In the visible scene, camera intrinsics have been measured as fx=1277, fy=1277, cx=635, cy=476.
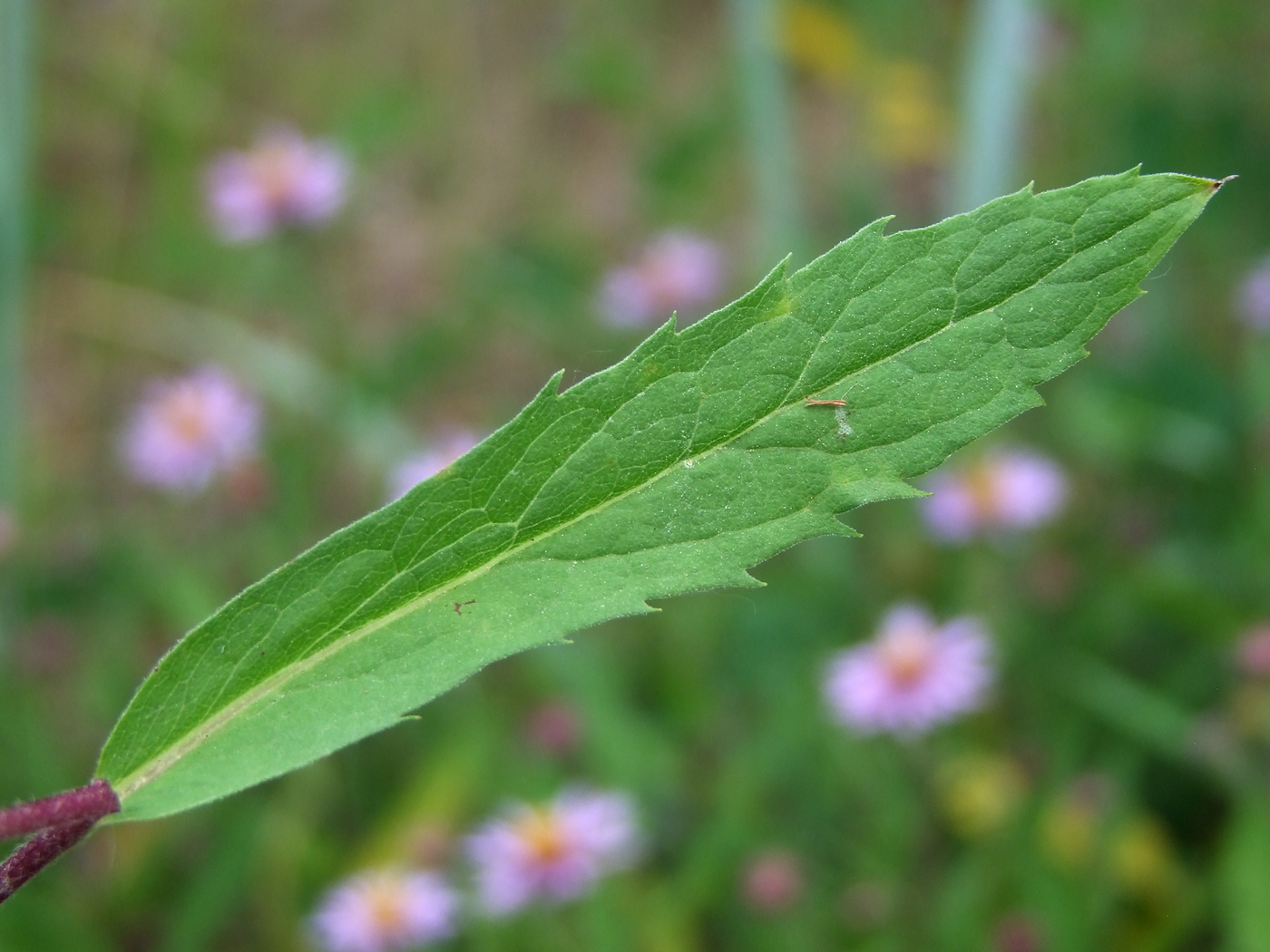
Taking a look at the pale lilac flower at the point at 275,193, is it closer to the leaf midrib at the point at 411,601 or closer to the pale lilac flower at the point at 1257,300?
the pale lilac flower at the point at 1257,300

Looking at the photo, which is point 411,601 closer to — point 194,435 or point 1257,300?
point 194,435

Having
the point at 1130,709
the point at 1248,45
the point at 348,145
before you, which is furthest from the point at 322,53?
the point at 1130,709

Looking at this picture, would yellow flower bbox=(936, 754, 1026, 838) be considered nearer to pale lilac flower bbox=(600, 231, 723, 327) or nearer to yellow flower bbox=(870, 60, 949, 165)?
pale lilac flower bbox=(600, 231, 723, 327)

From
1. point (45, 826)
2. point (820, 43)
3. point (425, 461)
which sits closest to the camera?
point (45, 826)

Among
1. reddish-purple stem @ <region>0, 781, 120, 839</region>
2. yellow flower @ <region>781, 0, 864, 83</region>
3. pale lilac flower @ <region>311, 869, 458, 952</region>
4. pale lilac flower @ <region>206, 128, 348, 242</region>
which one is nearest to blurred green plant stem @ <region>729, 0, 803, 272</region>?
pale lilac flower @ <region>206, 128, 348, 242</region>

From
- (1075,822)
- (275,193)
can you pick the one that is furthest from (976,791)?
(275,193)

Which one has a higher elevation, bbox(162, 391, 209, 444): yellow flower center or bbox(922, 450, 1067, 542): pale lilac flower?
bbox(162, 391, 209, 444): yellow flower center
